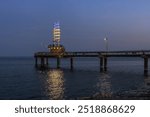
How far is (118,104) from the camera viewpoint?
41.8 ft

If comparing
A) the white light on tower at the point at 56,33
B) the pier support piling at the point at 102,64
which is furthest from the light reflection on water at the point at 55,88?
the white light on tower at the point at 56,33

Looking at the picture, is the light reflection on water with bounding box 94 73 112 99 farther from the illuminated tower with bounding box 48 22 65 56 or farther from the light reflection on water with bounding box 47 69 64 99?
the illuminated tower with bounding box 48 22 65 56

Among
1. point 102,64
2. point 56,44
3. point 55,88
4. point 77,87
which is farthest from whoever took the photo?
point 56,44

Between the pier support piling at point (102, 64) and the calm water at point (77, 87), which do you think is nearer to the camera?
the calm water at point (77, 87)

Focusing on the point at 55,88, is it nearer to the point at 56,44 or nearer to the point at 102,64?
the point at 102,64

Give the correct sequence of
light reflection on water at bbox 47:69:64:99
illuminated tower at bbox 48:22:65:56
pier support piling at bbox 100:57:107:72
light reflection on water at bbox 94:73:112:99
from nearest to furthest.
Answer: light reflection on water at bbox 94:73:112:99
light reflection on water at bbox 47:69:64:99
pier support piling at bbox 100:57:107:72
illuminated tower at bbox 48:22:65:56

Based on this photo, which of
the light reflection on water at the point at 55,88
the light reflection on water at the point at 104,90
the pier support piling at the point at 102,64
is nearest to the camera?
the light reflection on water at the point at 104,90

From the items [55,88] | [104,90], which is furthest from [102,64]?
[104,90]

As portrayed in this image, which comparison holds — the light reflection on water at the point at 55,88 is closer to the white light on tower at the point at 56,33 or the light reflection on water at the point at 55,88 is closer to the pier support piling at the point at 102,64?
the pier support piling at the point at 102,64

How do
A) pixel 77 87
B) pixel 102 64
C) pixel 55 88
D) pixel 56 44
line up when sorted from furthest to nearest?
1. pixel 56 44
2. pixel 102 64
3. pixel 77 87
4. pixel 55 88

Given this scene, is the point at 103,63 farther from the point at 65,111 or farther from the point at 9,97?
the point at 65,111

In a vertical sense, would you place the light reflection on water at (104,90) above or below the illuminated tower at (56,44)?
below

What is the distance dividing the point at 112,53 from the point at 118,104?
62593 millimetres

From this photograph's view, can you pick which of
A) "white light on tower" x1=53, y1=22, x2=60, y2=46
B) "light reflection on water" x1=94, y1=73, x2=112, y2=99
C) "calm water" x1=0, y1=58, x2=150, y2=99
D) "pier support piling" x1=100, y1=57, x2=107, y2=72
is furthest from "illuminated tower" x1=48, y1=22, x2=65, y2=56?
"light reflection on water" x1=94, y1=73, x2=112, y2=99
